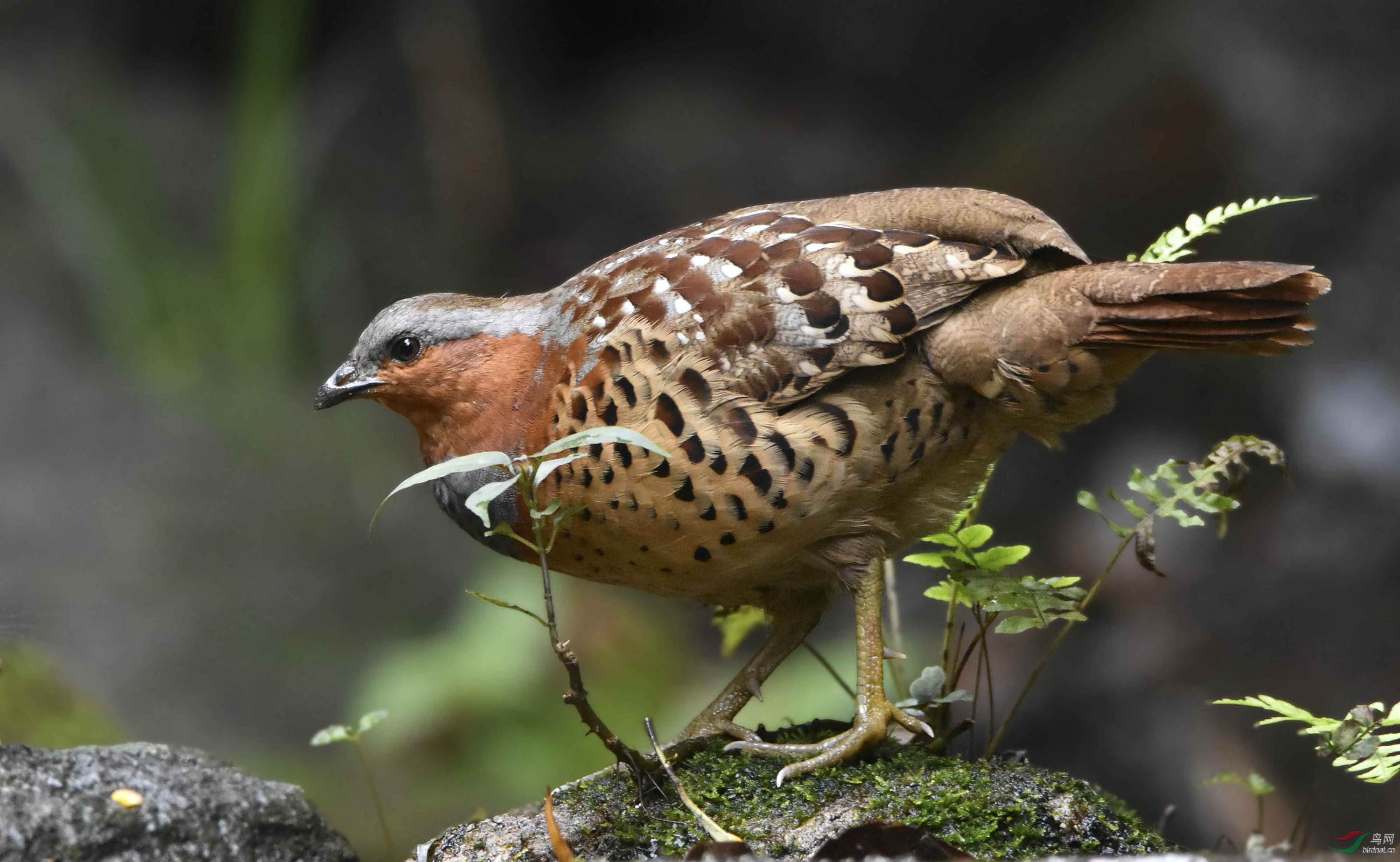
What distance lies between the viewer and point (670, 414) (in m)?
2.82

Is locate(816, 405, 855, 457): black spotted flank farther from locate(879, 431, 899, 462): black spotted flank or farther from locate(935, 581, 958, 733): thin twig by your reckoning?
→ locate(935, 581, 958, 733): thin twig

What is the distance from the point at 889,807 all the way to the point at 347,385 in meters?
1.80

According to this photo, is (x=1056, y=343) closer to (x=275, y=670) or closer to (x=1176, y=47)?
(x=1176, y=47)

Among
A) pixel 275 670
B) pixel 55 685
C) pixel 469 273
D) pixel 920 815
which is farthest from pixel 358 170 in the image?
pixel 920 815

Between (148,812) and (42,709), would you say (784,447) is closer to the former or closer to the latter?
(148,812)

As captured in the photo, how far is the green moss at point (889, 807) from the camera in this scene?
2.61m

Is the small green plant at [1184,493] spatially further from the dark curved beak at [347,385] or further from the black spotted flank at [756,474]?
the dark curved beak at [347,385]

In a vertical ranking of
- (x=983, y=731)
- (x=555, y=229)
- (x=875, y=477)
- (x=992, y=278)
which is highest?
(x=555, y=229)

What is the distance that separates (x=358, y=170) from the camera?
7.79 m

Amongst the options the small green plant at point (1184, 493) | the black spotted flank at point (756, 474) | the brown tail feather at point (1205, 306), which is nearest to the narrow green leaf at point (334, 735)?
the black spotted flank at point (756, 474)

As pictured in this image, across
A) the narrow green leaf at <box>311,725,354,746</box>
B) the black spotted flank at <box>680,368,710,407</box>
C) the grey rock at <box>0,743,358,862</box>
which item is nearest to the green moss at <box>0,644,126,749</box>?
the narrow green leaf at <box>311,725,354,746</box>

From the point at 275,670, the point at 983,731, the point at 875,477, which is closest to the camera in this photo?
the point at 875,477

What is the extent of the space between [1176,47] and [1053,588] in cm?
425

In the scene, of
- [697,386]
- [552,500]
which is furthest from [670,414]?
[552,500]
